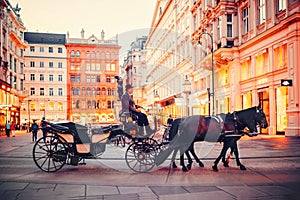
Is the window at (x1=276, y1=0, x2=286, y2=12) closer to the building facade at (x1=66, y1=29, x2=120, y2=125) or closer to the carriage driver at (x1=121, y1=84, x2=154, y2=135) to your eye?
the building facade at (x1=66, y1=29, x2=120, y2=125)

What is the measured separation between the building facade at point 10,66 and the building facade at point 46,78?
62.9 feet

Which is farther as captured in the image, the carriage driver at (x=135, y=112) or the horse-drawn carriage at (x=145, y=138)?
the carriage driver at (x=135, y=112)

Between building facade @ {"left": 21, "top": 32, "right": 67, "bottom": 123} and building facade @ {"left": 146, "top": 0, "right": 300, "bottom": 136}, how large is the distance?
4926 cm

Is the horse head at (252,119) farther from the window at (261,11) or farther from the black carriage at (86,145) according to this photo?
the window at (261,11)

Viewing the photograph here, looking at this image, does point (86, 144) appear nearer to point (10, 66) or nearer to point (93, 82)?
point (93, 82)

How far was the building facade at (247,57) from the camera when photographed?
24.3 meters

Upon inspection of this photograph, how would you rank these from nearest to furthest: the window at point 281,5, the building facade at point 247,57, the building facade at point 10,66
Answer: the building facade at point 247,57 < the window at point 281,5 < the building facade at point 10,66

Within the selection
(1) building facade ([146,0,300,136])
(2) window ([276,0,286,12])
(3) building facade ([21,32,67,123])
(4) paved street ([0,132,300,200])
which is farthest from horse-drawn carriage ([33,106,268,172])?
(3) building facade ([21,32,67,123])


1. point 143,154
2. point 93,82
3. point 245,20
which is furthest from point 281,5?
point 143,154

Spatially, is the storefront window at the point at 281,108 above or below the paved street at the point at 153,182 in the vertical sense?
above

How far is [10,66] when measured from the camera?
194 ft

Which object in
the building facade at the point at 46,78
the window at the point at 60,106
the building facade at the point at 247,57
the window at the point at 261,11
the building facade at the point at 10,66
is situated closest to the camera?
the building facade at the point at 247,57

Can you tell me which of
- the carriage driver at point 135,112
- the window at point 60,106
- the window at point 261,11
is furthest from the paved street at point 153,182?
the window at point 60,106

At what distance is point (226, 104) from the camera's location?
1391 inches
